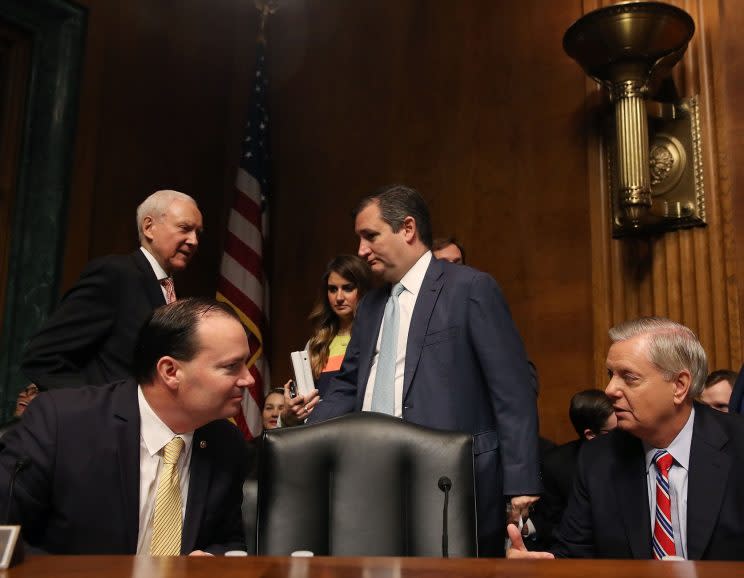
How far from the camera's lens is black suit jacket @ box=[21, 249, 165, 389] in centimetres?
281

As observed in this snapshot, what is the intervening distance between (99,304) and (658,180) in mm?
2786

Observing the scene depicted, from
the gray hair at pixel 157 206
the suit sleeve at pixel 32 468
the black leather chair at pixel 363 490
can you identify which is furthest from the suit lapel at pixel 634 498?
the gray hair at pixel 157 206

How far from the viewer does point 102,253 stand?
4.97 meters

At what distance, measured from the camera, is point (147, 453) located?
73.0 inches

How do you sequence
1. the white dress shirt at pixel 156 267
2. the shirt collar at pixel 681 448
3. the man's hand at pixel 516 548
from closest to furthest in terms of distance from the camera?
the man's hand at pixel 516 548 < the shirt collar at pixel 681 448 < the white dress shirt at pixel 156 267

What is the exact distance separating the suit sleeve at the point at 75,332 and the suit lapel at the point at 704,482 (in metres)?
1.94

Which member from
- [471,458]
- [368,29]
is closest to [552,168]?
[368,29]

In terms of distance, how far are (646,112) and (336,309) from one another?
1.84 meters

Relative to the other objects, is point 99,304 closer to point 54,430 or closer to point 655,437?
point 54,430

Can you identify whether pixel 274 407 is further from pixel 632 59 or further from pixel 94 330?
pixel 632 59

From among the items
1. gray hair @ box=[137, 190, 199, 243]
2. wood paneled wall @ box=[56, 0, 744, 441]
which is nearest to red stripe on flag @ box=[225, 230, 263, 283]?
wood paneled wall @ box=[56, 0, 744, 441]

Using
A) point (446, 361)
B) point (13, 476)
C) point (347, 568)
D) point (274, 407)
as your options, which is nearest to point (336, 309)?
point (274, 407)

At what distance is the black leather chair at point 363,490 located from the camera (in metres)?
1.82

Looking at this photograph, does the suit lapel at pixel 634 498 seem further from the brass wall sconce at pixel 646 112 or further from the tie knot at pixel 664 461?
the brass wall sconce at pixel 646 112
